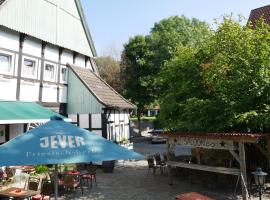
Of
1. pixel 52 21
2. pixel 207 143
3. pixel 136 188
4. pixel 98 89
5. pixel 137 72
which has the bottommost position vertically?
pixel 136 188

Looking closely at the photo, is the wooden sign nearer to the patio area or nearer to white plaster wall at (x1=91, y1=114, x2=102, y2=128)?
the patio area

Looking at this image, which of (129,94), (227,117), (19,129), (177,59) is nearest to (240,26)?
(177,59)

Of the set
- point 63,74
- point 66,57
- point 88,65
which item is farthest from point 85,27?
point 63,74

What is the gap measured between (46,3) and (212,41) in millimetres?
9800

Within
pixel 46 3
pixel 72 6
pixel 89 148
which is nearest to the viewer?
pixel 89 148

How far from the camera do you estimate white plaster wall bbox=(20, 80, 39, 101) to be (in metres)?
17.6

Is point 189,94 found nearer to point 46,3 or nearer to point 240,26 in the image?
point 240,26

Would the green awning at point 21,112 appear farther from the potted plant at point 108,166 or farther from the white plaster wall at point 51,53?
the potted plant at point 108,166

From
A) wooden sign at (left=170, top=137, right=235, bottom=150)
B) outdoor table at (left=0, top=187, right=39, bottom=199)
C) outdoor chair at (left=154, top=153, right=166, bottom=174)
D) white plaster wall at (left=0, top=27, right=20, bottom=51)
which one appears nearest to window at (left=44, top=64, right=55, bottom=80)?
white plaster wall at (left=0, top=27, right=20, bottom=51)

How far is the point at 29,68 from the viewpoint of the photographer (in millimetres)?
18359

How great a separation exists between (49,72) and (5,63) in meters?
3.66

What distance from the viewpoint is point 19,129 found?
57.7ft

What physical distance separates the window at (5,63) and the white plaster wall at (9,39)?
465 millimetres

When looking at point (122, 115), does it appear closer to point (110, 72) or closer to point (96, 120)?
point (96, 120)
